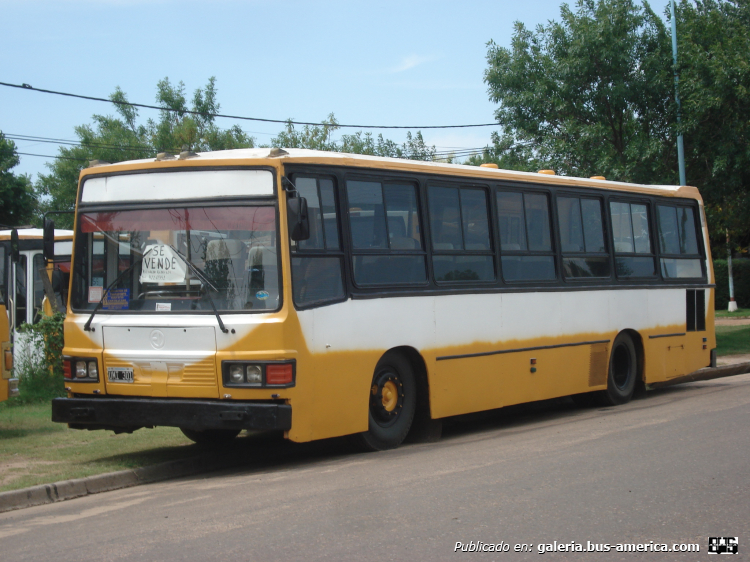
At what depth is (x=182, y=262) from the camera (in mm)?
8703

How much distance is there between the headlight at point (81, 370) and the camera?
9.03 m

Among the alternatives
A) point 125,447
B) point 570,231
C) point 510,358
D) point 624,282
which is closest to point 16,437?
point 125,447

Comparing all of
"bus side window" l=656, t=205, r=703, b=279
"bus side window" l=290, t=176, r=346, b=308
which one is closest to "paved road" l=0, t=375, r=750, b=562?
"bus side window" l=290, t=176, r=346, b=308

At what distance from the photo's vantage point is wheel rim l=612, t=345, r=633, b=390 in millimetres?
13734

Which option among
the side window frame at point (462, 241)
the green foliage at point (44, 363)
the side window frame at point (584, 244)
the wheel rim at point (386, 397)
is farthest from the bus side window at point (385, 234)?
the green foliage at point (44, 363)

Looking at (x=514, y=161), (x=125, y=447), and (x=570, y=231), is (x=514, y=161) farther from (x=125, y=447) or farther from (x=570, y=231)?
(x=125, y=447)

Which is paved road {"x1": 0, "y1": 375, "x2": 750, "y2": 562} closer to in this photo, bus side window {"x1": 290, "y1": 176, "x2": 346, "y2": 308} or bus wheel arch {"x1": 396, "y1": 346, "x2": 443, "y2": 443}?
bus wheel arch {"x1": 396, "y1": 346, "x2": 443, "y2": 443}

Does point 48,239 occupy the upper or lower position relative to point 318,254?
upper

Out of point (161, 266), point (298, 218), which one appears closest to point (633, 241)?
point (298, 218)

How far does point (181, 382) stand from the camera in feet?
28.0

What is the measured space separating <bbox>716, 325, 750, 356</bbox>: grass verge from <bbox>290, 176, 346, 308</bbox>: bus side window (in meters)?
15.0

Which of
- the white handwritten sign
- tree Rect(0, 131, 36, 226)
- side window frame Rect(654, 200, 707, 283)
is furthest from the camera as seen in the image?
tree Rect(0, 131, 36, 226)

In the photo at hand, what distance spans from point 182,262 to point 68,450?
2.56 m

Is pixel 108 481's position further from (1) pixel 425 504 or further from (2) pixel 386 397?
(1) pixel 425 504
